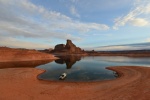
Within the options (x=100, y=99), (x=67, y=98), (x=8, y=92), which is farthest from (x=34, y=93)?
(x=100, y=99)

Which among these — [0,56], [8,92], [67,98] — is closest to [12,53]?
[0,56]

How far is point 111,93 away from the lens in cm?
1862

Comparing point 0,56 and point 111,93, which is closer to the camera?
point 111,93

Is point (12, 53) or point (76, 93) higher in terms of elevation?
point (12, 53)

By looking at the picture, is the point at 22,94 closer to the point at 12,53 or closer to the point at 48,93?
the point at 48,93

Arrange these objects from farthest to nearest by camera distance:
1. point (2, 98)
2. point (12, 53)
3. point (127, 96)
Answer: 1. point (12, 53)
2. point (127, 96)
3. point (2, 98)

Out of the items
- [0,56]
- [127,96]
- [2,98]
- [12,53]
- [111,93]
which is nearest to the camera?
[2,98]

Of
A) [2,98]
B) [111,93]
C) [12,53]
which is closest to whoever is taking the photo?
[2,98]

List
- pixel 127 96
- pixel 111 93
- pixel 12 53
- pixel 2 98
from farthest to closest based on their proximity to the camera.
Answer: pixel 12 53, pixel 111 93, pixel 127 96, pixel 2 98

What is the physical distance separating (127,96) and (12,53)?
70.2 metres

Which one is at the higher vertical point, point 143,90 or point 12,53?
point 12,53

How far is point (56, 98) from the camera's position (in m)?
17.0

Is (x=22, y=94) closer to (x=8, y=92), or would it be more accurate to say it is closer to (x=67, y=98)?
(x=8, y=92)

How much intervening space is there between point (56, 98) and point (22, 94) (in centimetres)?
468
